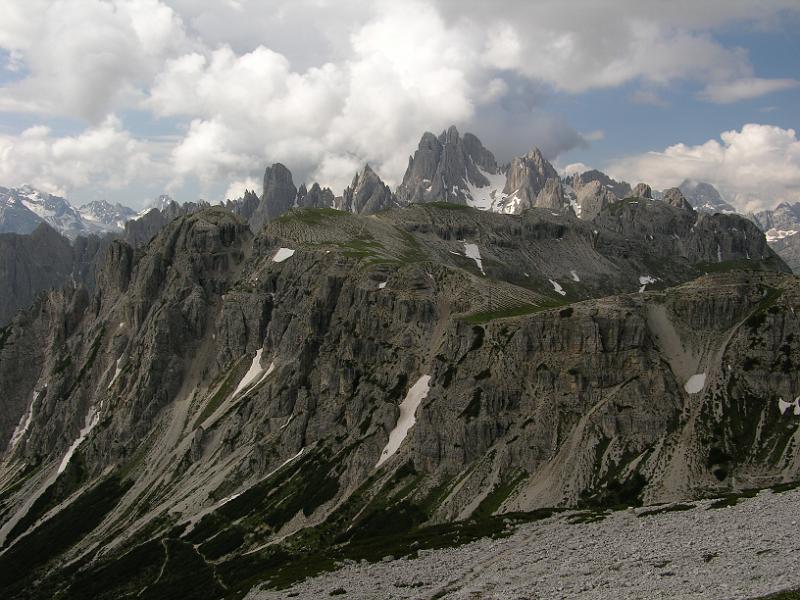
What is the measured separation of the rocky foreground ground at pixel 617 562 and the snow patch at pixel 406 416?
6409 centimetres

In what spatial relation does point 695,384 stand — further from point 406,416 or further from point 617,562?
point 617,562

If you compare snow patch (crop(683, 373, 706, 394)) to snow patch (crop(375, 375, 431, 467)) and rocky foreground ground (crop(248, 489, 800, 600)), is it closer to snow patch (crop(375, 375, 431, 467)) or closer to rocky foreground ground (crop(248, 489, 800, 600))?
rocky foreground ground (crop(248, 489, 800, 600))

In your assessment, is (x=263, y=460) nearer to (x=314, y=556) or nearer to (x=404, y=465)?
(x=404, y=465)

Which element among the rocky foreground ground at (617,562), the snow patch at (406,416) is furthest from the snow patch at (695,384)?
the snow patch at (406,416)

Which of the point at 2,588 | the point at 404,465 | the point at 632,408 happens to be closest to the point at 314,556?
the point at 404,465

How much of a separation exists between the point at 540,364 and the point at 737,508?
74273 millimetres

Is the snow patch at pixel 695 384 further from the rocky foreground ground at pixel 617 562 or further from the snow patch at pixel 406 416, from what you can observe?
the snow patch at pixel 406 416

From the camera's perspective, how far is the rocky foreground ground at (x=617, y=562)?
65.0m

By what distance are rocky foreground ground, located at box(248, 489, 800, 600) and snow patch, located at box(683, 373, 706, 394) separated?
160 feet

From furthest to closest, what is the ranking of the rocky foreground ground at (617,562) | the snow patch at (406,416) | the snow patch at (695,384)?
the snow patch at (406,416)
the snow patch at (695,384)
the rocky foreground ground at (617,562)

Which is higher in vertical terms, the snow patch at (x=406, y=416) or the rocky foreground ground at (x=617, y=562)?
the snow patch at (x=406, y=416)

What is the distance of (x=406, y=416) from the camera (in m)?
185

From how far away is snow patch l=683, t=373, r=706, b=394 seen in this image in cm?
15301

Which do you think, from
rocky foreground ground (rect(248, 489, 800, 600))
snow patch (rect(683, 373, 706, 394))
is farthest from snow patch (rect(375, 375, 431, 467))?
snow patch (rect(683, 373, 706, 394))
